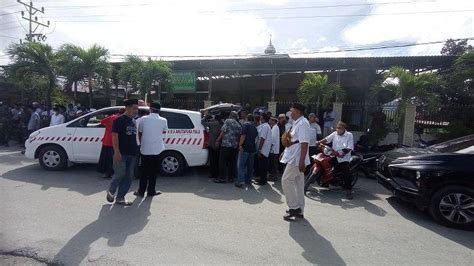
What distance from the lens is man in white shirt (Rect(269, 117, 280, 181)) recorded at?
8.04 metres

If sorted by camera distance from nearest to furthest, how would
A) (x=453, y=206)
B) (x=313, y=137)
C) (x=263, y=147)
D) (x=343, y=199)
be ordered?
1. (x=453, y=206)
2. (x=343, y=199)
3. (x=263, y=147)
4. (x=313, y=137)

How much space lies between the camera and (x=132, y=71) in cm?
1662

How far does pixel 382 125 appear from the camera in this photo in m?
12.5

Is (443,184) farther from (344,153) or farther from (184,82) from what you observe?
(184,82)

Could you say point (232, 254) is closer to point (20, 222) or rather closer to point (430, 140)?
point (20, 222)

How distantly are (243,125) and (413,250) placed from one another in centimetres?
408

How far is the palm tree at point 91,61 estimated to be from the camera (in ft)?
49.1

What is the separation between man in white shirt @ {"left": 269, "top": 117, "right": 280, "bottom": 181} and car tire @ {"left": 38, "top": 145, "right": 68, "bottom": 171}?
16.1ft

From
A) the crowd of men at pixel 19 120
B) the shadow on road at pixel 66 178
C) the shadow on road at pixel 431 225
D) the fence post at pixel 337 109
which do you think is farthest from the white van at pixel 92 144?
the fence post at pixel 337 109

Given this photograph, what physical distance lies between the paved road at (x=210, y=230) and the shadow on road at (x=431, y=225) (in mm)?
16

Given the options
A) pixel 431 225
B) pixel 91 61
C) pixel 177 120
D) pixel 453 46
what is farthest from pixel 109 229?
pixel 453 46

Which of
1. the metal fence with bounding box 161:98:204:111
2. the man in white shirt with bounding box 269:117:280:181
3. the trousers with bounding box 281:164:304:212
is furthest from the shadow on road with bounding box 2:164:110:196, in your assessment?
the metal fence with bounding box 161:98:204:111

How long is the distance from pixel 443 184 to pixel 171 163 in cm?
548

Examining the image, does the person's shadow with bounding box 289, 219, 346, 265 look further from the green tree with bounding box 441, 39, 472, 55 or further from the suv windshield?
the green tree with bounding box 441, 39, 472, 55
